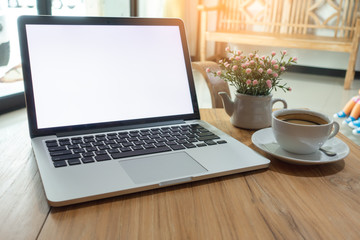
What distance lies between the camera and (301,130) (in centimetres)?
56

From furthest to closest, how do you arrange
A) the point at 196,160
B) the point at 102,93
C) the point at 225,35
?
the point at 225,35 < the point at 102,93 < the point at 196,160

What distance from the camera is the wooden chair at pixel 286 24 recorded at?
3250mm

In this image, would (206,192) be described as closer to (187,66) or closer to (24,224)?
(24,224)

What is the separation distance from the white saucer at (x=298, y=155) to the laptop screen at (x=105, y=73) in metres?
0.16

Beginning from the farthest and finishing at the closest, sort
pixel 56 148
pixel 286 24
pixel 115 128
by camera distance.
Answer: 1. pixel 286 24
2. pixel 115 128
3. pixel 56 148

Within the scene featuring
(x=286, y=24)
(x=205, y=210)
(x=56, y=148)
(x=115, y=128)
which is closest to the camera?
(x=205, y=210)

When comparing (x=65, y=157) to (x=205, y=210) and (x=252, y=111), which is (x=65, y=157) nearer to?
(x=205, y=210)

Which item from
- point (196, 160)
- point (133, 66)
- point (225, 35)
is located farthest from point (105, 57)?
point (225, 35)

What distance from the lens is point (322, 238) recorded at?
399 mm

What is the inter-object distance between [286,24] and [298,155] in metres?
3.43

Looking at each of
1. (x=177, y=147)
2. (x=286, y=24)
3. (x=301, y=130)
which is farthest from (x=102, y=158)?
(x=286, y=24)

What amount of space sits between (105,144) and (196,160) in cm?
15

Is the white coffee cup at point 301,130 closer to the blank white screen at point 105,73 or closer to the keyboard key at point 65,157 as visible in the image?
the blank white screen at point 105,73

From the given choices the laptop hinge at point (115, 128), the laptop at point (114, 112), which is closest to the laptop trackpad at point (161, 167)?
the laptop at point (114, 112)
